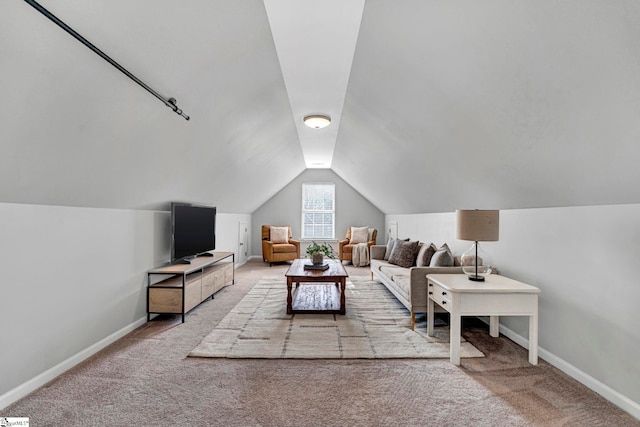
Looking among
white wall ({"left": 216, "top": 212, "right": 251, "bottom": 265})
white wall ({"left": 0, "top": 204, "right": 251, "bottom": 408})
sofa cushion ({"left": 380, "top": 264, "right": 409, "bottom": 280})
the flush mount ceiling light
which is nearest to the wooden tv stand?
white wall ({"left": 0, "top": 204, "right": 251, "bottom": 408})

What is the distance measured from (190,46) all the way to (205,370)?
2.26 m

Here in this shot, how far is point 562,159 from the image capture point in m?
1.76

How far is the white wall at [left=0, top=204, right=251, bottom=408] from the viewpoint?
1759 millimetres

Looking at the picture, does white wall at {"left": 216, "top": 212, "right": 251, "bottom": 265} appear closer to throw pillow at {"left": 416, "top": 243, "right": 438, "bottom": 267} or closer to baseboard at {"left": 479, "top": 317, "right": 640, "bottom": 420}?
Result: throw pillow at {"left": 416, "top": 243, "right": 438, "bottom": 267}

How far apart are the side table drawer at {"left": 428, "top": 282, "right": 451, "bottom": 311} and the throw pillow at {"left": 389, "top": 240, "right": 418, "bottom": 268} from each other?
1.49 m

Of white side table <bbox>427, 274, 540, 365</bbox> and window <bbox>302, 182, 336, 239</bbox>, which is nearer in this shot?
white side table <bbox>427, 274, 540, 365</bbox>

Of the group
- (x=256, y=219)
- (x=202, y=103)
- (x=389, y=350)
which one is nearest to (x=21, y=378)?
(x=202, y=103)

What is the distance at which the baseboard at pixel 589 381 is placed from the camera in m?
1.69

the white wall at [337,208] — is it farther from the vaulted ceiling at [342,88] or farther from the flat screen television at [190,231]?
the vaulted ceiling at [342,88]

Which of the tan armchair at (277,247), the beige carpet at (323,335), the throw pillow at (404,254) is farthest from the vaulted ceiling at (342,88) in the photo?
the tan armchair at (277,247)

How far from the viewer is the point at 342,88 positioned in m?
3.03

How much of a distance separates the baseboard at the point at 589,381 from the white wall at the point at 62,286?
364 cm

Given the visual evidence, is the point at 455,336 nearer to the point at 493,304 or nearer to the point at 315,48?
the point at 493,304

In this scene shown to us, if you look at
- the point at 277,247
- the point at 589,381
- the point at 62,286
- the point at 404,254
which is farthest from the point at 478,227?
the point at 277,247
